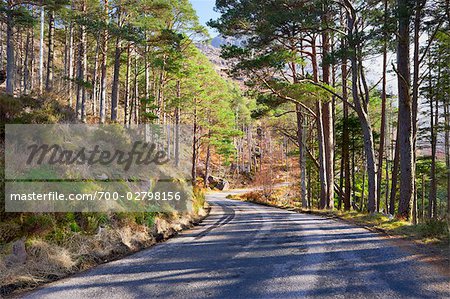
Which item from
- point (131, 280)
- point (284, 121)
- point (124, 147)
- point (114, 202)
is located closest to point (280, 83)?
point (124, 147)

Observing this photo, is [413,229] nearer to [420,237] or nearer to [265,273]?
Result: [420,237]

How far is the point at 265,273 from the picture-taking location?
4.65 metres

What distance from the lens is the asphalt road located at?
12.9ft

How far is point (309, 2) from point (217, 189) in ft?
120

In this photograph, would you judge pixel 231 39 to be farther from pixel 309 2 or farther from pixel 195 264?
pixel 195 264

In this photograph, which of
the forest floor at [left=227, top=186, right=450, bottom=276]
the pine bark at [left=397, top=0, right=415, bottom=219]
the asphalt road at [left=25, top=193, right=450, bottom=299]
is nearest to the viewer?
the asphalt road at [left=25, top=193, right=450, bottom=299]

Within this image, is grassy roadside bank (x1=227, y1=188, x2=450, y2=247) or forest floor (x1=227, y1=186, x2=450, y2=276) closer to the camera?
forest floor (x1=227, y1=186, x2=450, y2=276)

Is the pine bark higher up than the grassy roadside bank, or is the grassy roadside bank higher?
the pine bark

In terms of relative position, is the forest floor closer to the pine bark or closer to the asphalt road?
the asphalt road

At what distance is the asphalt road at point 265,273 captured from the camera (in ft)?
12.9

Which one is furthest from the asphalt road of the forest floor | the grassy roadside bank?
the grassy roadside bank

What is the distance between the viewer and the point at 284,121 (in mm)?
32750

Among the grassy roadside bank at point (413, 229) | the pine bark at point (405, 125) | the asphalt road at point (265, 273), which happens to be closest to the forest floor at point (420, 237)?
the grassy roadside bank at point (413, 229)

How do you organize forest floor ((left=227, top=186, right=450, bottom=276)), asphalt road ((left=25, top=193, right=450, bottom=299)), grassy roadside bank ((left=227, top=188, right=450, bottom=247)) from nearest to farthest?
1. asphalt road ((left=25, top=193, right=450, bottom=299))
2. forest floor ((left=227, top=186, right=450, bottom=276))
3. grassy roadside bank ((left=227, top=188, right=450, bottom=247))
